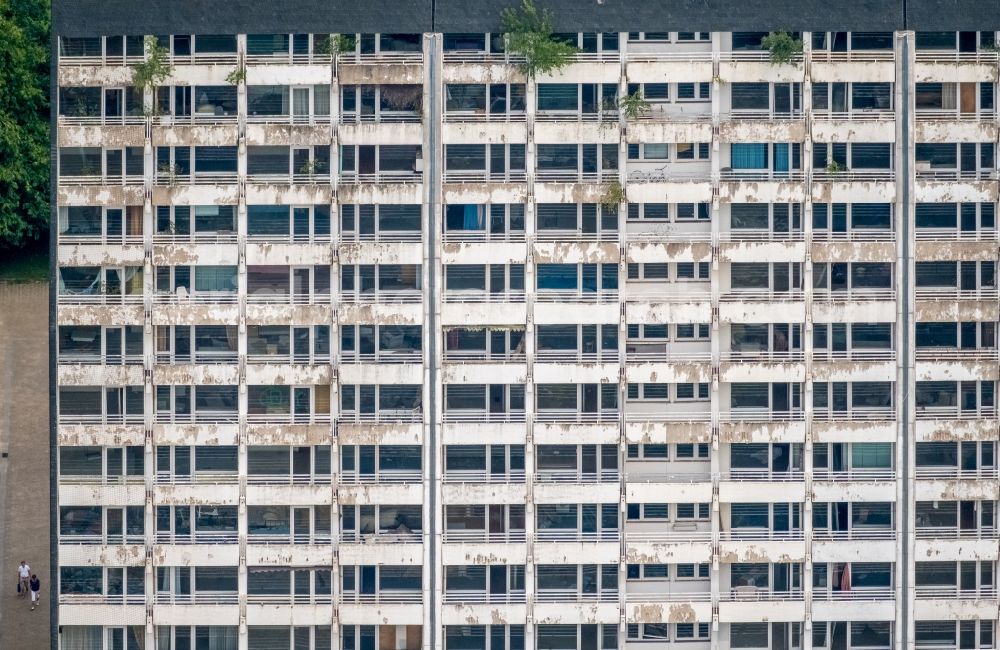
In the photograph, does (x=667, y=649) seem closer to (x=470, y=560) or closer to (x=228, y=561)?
(x=470, y=560)

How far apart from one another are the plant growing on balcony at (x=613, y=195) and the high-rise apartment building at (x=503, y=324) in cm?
19

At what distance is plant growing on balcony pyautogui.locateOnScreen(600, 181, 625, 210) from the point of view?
8594 cm

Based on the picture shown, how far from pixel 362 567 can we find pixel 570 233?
52.3 feet

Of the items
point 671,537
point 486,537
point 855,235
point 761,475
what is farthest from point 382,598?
point 855,235

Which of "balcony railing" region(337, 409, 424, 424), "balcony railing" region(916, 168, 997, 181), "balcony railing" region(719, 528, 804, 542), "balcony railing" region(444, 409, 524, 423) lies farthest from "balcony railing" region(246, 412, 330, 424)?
"balcony railing" region(916, 168, 997, 181)

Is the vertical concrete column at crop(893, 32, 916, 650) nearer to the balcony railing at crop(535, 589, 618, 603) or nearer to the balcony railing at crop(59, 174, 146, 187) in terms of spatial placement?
the balcony railing at crop(535, 589, 618, 603)

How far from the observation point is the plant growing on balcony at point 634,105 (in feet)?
282

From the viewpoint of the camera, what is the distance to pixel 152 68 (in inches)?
3374

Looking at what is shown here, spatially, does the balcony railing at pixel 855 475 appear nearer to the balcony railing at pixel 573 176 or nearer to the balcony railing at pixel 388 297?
the balcony railing at pixel 573 176

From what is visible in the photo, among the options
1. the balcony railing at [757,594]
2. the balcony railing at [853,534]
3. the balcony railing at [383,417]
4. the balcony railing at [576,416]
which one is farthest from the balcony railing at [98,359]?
the balcony railing at [853,534]

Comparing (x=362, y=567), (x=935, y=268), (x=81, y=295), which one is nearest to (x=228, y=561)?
(x=362, y=567)

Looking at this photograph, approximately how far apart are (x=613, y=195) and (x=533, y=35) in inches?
280

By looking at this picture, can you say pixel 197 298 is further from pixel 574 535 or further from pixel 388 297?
pixel 574 535

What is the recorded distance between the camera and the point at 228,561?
86.9 metres
